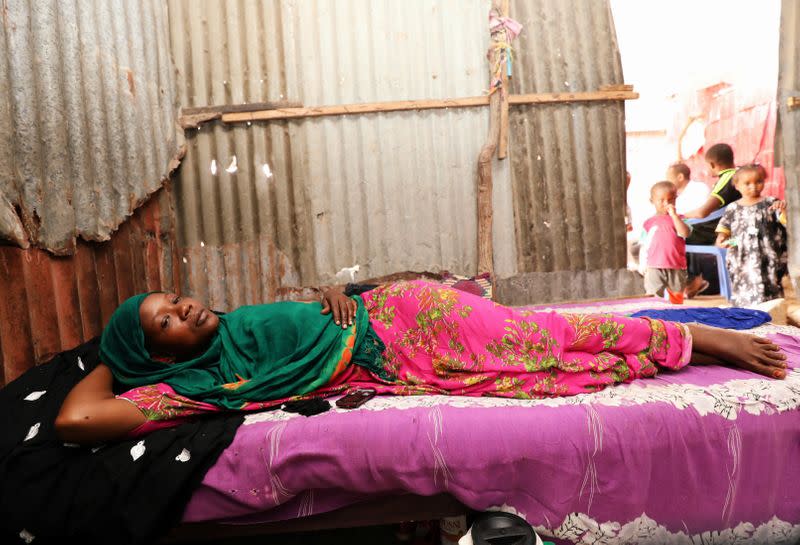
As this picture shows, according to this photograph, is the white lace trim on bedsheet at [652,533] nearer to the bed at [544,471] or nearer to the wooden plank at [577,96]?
the bed at [544,471]

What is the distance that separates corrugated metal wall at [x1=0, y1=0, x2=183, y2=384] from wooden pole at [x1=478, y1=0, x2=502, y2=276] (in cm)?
260

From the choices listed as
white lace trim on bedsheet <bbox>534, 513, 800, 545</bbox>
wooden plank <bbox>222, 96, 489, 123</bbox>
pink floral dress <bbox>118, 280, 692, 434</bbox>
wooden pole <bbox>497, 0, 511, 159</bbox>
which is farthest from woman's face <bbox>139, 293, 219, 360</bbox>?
wooden pole <bbox>497, 0, 511, 159</bbox>

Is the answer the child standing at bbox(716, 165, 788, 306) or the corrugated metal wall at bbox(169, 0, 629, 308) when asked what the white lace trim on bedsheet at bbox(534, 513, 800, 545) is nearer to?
the corrugated metal wall at bbox(169, 0, 629, 308)

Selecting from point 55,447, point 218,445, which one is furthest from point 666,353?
point 55,447

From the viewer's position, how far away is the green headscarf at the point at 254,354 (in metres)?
1.85

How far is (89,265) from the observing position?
9.53 ft

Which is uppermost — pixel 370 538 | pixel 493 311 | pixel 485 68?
pixel 485 68

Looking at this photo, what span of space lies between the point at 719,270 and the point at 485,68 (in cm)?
284

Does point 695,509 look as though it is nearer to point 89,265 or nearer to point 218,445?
point 218,445

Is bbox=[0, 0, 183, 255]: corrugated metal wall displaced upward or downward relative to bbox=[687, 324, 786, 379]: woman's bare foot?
upward

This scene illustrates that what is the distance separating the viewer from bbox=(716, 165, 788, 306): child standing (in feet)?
12.7

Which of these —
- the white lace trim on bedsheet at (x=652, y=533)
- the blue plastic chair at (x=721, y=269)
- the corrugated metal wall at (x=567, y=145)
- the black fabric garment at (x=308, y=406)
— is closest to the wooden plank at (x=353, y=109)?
the corrugated metal wall at (x=567, y=145)

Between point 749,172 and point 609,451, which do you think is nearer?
point 609,451

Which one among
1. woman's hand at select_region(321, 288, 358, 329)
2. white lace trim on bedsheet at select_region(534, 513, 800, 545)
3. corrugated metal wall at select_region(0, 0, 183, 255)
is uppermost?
corrugated metal wall at select_region(0, 0, 183, 255)
